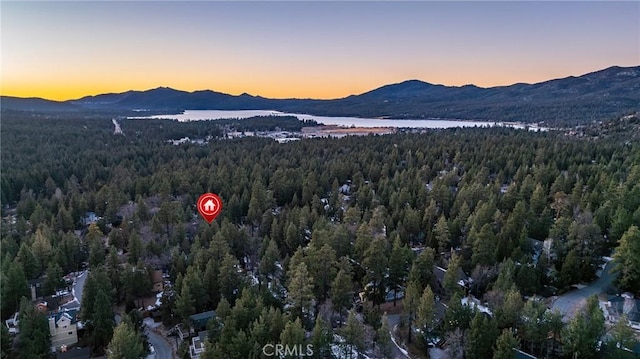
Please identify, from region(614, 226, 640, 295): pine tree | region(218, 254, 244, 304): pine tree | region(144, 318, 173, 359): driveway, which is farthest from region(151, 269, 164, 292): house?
region(614, 226, 640, 295): pine tree

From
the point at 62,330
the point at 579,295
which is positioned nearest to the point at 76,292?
the point at 62,330

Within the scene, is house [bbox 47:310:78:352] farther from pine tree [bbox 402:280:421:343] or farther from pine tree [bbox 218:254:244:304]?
pine tree [bbox 402:280:421:343]

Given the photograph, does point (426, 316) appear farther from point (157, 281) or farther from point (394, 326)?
point (157, 281)

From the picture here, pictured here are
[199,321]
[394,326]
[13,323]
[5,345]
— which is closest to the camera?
[5,345]

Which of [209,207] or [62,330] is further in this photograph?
[209,207]

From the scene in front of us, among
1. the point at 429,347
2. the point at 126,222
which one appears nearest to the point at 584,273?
the point at 429,347

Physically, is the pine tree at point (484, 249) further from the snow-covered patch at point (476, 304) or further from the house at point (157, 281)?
the house at point (157, 281)
